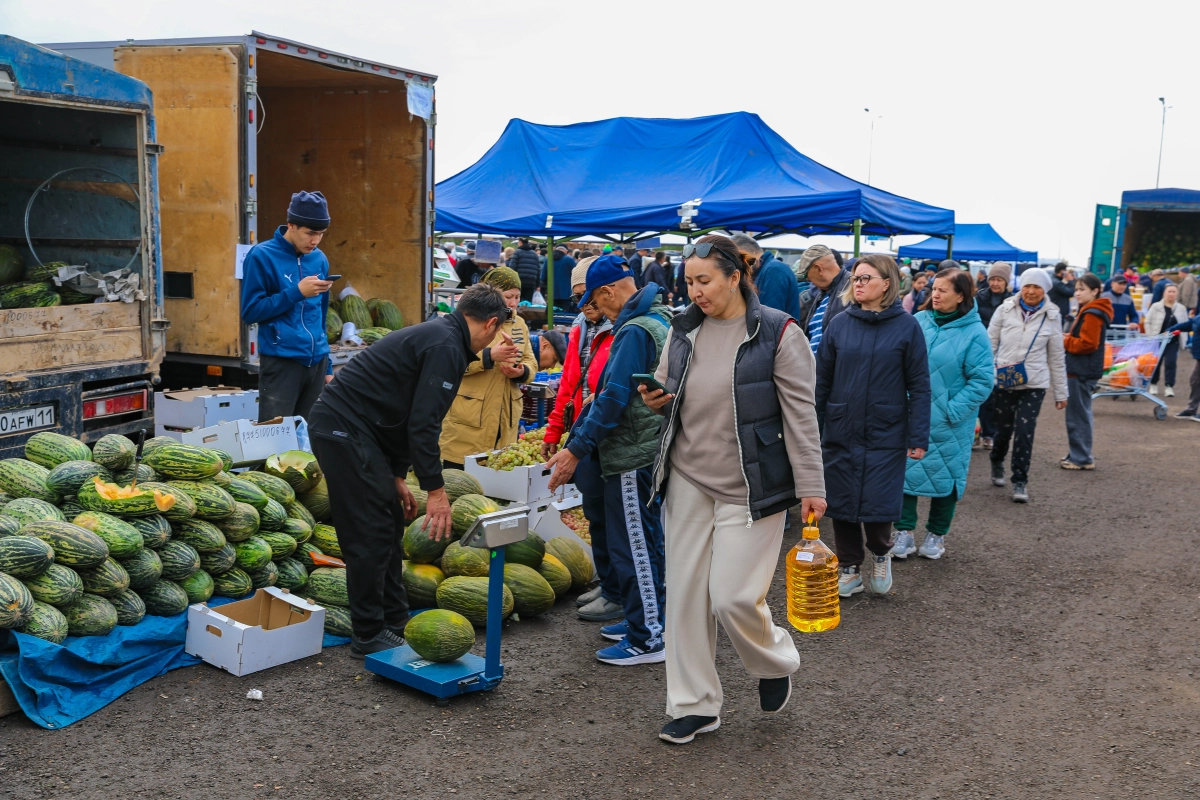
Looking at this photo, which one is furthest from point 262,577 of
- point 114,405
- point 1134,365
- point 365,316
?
point 1134,365

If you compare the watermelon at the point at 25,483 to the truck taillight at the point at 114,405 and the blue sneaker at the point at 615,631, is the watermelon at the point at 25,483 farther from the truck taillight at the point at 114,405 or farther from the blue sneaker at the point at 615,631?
the blue sneaker at the point at 615,631

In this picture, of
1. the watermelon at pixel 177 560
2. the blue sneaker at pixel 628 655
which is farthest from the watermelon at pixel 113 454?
the blue sneaker at pixel 628 655

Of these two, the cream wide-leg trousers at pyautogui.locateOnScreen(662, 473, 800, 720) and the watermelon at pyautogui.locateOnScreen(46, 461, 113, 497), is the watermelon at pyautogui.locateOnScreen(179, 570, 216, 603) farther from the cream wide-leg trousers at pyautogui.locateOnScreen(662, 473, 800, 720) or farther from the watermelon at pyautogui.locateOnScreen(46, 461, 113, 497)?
the cream wide-leg trousers at pyautogui.locateOnScreen(662, 473, 800, 720)

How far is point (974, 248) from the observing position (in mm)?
31672

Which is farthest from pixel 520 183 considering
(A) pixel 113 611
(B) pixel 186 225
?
(A) pixel 113 611

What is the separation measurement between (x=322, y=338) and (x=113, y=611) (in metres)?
3.29

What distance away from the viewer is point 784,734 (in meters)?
4.45

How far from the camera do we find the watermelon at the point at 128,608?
4.77m

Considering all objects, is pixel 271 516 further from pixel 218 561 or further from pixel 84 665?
pixel 84 665

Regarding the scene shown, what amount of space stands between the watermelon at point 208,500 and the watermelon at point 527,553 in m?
1.59

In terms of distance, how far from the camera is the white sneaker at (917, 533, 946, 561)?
730 cm

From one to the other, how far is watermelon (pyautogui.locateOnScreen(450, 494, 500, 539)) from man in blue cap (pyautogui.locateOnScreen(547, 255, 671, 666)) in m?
1.02

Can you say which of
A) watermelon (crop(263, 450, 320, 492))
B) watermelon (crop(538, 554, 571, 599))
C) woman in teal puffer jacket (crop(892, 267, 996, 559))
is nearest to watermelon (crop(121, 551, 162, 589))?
watermelon (crop(263, 450, 320, 492))

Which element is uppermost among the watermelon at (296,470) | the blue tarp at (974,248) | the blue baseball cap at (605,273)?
the blue tarp at (974,248)
